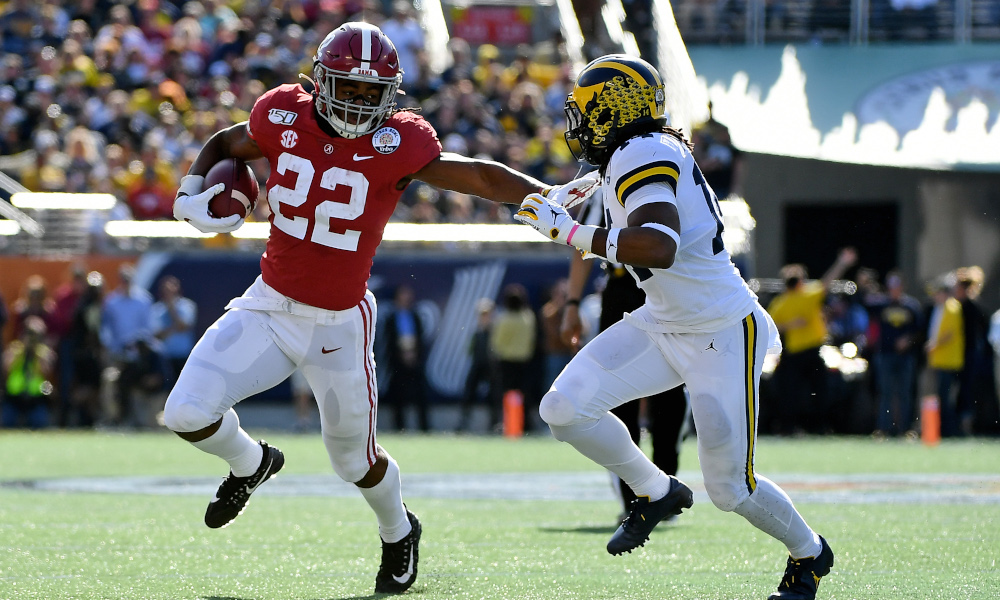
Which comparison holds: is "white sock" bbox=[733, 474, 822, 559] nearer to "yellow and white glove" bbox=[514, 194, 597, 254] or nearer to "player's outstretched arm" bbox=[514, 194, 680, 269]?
"player's outstretched arm" bbox=[514, 194, 680, 269]

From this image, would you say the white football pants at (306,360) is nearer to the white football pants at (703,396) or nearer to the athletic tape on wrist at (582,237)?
the white football pants at (703,396)

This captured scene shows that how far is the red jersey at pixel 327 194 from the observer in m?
4.86

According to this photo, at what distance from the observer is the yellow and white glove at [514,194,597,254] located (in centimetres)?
428

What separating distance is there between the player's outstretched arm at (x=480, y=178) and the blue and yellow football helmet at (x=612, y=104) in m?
0.34

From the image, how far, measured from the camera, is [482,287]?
45.3 ft

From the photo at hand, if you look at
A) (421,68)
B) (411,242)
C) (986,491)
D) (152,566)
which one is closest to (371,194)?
(152,566)

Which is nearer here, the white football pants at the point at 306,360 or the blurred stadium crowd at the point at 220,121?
the white football pants at the point at 306,360

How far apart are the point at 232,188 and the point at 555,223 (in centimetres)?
127

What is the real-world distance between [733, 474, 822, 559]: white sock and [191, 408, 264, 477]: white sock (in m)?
1.64

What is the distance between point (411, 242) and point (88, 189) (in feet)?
11.0

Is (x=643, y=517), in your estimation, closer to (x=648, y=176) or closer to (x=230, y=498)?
(x=648, y=176)

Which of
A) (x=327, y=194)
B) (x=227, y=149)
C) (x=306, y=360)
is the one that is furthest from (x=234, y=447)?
(x=227, y=149)

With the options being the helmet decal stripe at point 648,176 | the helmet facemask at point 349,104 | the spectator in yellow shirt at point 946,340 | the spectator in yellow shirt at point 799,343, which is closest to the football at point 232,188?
the helmet facemask at point 349,104

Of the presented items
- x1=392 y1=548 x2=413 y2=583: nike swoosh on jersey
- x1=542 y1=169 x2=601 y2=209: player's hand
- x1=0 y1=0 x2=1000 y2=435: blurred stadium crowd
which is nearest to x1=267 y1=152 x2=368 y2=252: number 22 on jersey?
x1=542 y1=169 x2=601 y2=209: player's hand
